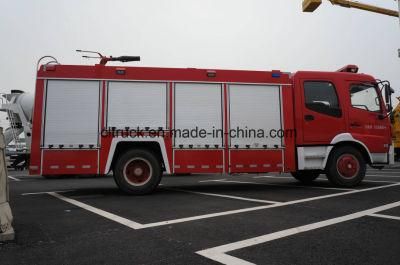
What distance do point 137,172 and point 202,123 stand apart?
1872 mm

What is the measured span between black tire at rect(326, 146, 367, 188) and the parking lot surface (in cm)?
161

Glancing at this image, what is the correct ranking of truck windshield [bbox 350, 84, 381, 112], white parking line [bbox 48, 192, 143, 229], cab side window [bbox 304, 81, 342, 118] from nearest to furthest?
1. white parking line [bbox 48, 192, 143, 229]
2. cab side window [bbox 304, 81, 342, 118]
3. truck windshield [bbox 350, 84, 381, 112]

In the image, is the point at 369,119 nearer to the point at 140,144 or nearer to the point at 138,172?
the point at 140,144

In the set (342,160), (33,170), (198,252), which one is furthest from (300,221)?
(33,170)

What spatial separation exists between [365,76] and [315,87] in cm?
153

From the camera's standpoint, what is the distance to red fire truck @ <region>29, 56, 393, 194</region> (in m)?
7.64

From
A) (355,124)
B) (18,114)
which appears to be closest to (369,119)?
(355,124)

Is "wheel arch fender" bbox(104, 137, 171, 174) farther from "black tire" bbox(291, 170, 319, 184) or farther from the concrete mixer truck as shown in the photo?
the concrete mixer truck

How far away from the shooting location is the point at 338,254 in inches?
131

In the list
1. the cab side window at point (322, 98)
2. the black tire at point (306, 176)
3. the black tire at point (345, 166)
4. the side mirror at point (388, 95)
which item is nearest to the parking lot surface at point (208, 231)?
the black tire at point (345, 166)

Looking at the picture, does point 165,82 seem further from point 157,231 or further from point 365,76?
point 365,76

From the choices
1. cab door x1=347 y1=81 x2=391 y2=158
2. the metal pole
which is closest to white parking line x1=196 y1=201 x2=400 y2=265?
the metal pole

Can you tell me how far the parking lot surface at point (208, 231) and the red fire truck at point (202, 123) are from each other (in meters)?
1.21

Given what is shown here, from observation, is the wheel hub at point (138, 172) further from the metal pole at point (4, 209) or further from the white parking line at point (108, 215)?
the metal pole at point (4, 209)
